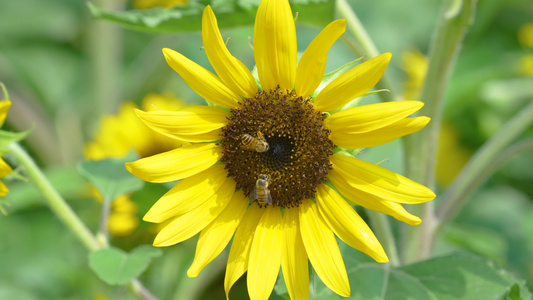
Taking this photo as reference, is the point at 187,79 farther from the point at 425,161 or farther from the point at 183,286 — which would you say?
the point at 183,286

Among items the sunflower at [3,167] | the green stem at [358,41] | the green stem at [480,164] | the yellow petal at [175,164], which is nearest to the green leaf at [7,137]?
the sunflower at [3,167]

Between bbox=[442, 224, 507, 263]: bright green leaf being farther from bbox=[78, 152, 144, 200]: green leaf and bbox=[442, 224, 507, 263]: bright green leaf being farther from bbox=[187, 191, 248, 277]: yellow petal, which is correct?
bbox=[78, 152, 144, 200]: green leaf

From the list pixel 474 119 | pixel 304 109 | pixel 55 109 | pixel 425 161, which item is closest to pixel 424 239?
pixel 425 161

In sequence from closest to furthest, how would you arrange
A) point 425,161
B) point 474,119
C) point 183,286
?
1. point 425,161
2. point 183,286
3. point 474,119

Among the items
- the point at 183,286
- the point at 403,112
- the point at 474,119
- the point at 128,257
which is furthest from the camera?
the point at 474,119

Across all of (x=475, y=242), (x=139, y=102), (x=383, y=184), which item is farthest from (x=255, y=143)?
(x=139, y=102)

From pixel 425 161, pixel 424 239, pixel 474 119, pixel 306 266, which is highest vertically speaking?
pixel 306 266

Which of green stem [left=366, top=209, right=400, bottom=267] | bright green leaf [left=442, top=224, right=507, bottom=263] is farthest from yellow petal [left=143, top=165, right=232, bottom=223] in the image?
bright green leaf [left=442, top=224, right=507, bottom=263]
